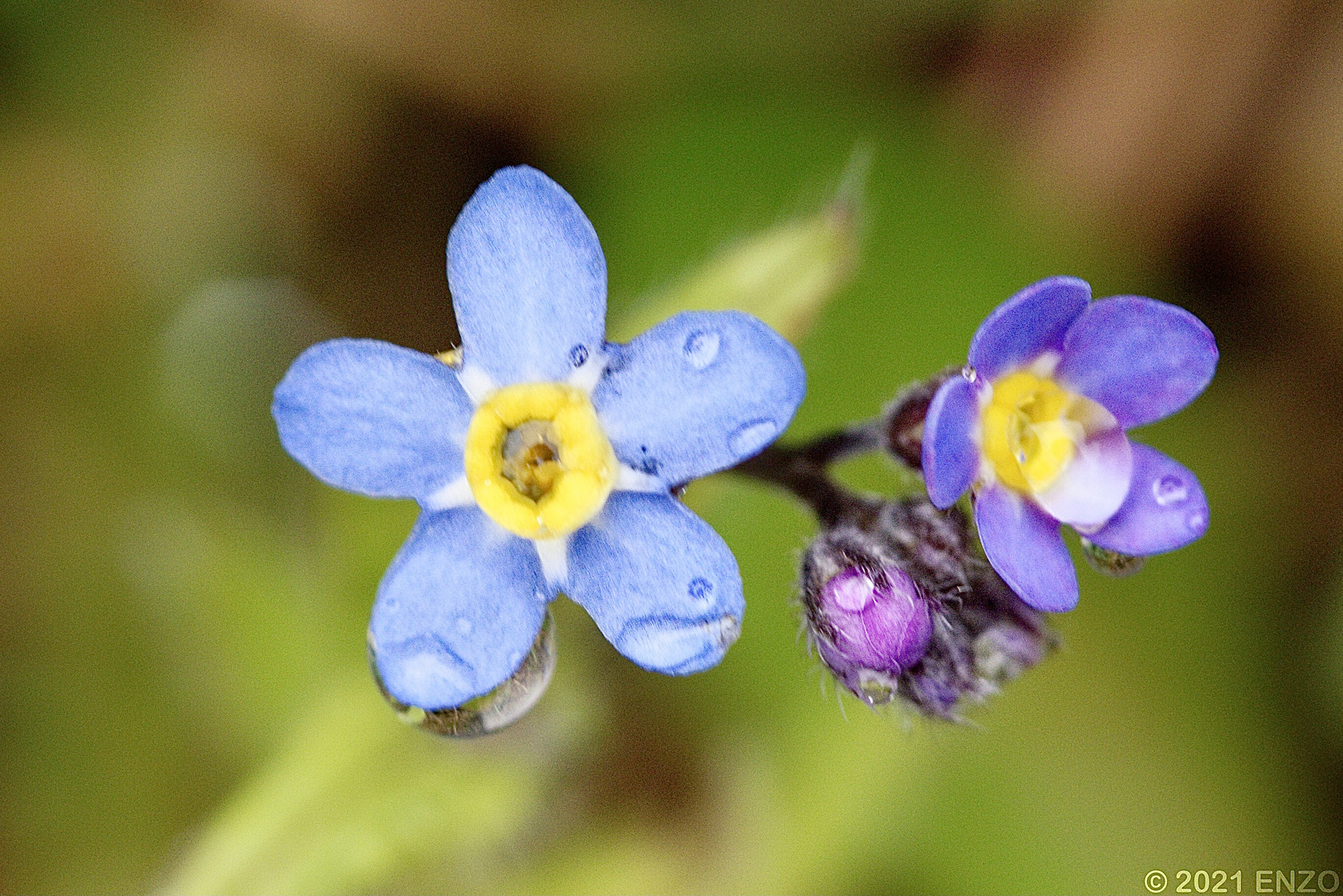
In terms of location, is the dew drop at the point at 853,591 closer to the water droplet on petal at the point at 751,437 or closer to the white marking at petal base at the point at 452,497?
the water droplet on petal at the point at 751,437

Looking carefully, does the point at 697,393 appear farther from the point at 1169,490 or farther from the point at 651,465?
the point at 1169,490

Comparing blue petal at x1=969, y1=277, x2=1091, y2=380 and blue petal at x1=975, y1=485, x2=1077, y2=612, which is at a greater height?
blue petal at x1=969, y1=277, x2=1091, y2=380

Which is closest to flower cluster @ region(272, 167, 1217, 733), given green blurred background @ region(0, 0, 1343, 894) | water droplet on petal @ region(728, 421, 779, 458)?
water droplet on petal @ region(728, 421, 779, 458)

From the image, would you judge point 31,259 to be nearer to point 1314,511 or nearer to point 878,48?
point 878,48

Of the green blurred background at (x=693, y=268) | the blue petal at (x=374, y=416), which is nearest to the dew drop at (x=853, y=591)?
the blue petal at (x=374, y=416)

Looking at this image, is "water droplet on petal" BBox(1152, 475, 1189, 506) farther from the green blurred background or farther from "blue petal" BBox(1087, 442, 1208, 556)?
the green blurred background
